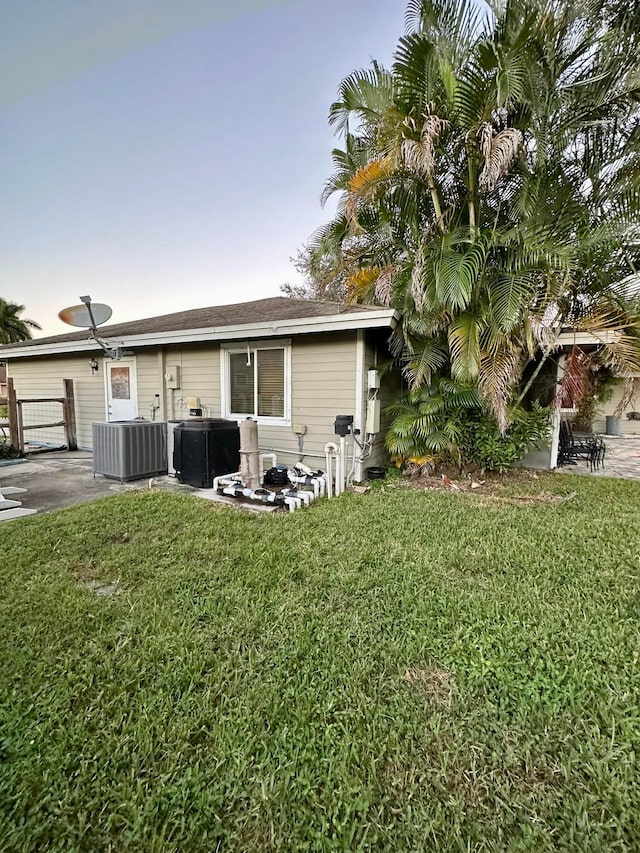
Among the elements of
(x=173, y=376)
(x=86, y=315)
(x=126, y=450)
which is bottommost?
(x=126, y=450)

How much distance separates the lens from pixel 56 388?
9.29 meters

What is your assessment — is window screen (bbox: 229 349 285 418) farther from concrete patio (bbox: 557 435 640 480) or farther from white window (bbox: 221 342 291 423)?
concrete patio (bbox: 557 435 640 480)

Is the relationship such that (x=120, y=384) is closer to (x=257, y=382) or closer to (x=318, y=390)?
(x=257, y=382)

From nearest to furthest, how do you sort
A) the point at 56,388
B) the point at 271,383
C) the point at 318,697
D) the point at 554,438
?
the point at 318,697 → the point at 271,383 → the point at 554,438 → the point at 56,388

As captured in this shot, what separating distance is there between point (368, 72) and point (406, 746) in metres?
8.26

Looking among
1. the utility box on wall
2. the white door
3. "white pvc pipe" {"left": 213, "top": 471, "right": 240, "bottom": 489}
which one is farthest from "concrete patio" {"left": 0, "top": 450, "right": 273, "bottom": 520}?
the utility box on wall

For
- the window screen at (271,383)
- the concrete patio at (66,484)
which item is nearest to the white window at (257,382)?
the window screen at (271,383)

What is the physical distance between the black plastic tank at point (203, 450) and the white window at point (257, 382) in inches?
33.1

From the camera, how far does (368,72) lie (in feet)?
20.1

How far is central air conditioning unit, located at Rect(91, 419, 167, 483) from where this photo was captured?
5878 millimetres

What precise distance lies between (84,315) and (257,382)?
3475mm

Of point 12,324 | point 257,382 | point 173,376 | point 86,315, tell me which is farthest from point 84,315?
point 12,324

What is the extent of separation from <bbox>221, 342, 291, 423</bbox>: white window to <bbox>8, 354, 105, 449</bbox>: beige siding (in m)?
3.52

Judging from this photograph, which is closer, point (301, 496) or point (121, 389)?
point (301, 496)
